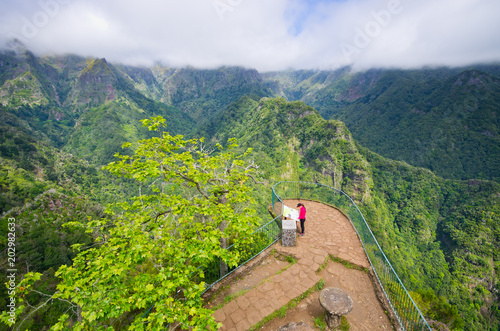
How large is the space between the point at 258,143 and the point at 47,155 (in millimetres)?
77257

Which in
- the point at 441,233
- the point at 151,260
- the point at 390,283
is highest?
the point at 151,260

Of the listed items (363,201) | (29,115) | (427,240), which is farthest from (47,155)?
(427,240)

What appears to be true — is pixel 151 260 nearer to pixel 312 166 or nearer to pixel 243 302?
pixel 243 302

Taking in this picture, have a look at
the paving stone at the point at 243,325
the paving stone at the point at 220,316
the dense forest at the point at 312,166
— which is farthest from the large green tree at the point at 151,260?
the paving stone at the point at 243,325

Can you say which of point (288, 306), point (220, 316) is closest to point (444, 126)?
point (288, 306)

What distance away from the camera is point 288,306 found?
640 cm

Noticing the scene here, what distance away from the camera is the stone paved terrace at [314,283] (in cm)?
603

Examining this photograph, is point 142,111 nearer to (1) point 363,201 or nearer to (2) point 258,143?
(2) point 258,143

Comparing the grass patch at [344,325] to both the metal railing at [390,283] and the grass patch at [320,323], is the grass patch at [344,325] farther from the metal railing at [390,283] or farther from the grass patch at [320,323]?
the metal railing at [390,283]

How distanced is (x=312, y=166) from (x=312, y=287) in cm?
8970

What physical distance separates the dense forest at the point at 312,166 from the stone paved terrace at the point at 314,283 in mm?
2918

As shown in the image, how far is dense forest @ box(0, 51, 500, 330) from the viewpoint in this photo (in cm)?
3041

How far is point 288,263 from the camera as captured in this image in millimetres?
8336

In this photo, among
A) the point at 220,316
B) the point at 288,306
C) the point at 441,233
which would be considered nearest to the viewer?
the point at 220,316
